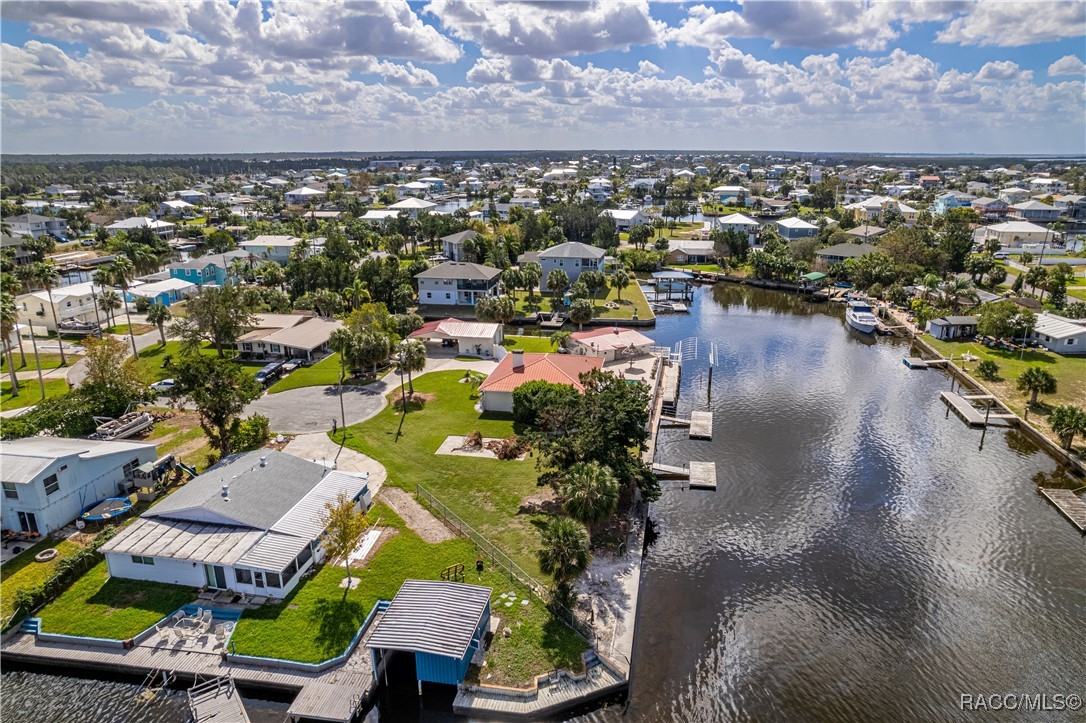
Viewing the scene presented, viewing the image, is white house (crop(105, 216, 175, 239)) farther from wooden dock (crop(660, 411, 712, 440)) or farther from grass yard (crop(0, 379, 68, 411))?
wooden dock (crop(660, 411, 712, 440))

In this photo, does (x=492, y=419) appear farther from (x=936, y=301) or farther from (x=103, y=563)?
(x=936, y=301)

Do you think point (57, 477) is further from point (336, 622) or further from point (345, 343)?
point (345, 343)

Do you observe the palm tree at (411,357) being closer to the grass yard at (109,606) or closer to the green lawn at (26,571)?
the green lawn at (26,571)

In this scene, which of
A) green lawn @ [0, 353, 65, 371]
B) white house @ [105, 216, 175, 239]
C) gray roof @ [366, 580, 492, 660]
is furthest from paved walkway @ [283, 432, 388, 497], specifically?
white house @ [105, 216, 175, 239]

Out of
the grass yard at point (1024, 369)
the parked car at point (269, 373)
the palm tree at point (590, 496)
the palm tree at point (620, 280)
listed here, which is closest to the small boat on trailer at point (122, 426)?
the parked car at point (269, 373)

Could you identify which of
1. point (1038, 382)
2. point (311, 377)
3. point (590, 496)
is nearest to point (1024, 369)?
point (1038, 382)

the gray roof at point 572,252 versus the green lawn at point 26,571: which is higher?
the gray roof at point 572,252
